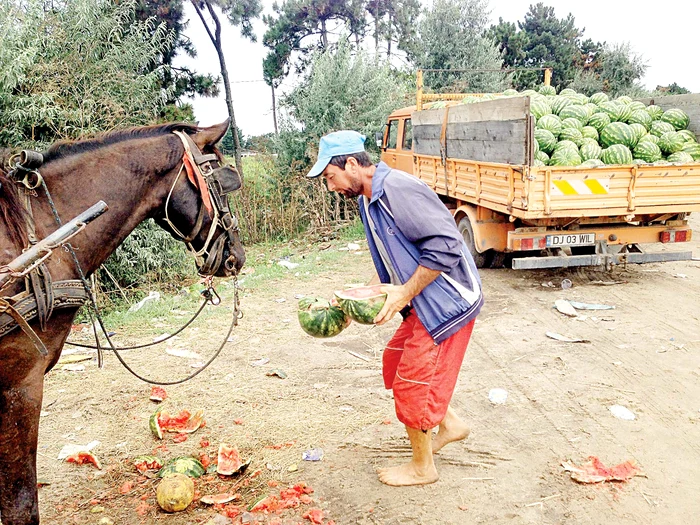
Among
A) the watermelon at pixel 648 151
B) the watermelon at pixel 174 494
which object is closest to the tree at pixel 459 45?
the watermelon at pixel 648 151

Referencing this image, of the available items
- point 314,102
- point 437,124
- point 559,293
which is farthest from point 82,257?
point 314,102

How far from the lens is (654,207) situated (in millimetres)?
6758

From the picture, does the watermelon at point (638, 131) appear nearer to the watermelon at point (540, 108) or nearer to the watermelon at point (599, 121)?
the watermelon at point (599, 121)

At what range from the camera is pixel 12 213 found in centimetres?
256

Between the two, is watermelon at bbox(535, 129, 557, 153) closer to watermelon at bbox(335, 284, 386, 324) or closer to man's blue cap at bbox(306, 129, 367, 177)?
man's blue cap at bbox(306, 129, 367, 177)

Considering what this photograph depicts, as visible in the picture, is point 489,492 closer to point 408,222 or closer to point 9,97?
point 408,222

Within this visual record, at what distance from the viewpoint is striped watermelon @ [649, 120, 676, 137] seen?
24.3 feet

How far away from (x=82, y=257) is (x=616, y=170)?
5899 mm

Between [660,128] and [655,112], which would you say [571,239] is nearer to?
[660,128]

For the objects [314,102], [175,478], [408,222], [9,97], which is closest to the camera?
[408,222]

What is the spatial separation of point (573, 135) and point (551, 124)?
0.31 meters

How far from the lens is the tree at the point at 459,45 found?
21.9 metres

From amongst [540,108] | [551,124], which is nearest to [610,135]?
[551,124]

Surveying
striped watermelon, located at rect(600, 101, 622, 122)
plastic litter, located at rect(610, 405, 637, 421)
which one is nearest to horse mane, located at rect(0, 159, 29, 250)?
plastic litter, located at rect(610, 405, 637, 421)
